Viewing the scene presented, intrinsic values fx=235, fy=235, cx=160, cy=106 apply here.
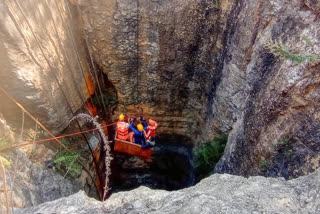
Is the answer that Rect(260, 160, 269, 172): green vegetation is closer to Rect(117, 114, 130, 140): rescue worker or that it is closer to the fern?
the fern

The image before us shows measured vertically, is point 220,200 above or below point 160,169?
above

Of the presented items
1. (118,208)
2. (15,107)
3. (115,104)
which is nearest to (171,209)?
(118,208)

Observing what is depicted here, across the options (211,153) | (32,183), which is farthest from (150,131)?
(32,183)

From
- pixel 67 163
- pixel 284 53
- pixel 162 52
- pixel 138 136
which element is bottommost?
pixel 67 163

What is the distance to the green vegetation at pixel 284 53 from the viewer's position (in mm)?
2814

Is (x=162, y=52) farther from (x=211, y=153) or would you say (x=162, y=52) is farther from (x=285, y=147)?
(x=285, y=147)

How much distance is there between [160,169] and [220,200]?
560 centimetres

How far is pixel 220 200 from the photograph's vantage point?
2006 millimetres

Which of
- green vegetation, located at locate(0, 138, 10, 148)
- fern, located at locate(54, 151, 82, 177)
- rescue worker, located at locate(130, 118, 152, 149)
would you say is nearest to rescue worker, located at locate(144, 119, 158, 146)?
rescue worker, located at locate(130, 118, 152, 149)

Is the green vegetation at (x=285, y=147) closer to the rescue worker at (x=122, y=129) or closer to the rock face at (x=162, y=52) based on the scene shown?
the rock face at (x=162, y=52)

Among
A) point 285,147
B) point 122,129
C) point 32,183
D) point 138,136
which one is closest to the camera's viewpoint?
point 285,147

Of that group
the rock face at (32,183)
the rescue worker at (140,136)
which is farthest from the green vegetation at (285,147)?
the rescue worker at (140,136)

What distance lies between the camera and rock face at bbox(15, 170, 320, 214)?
6.29 feet

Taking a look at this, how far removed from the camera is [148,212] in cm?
200
